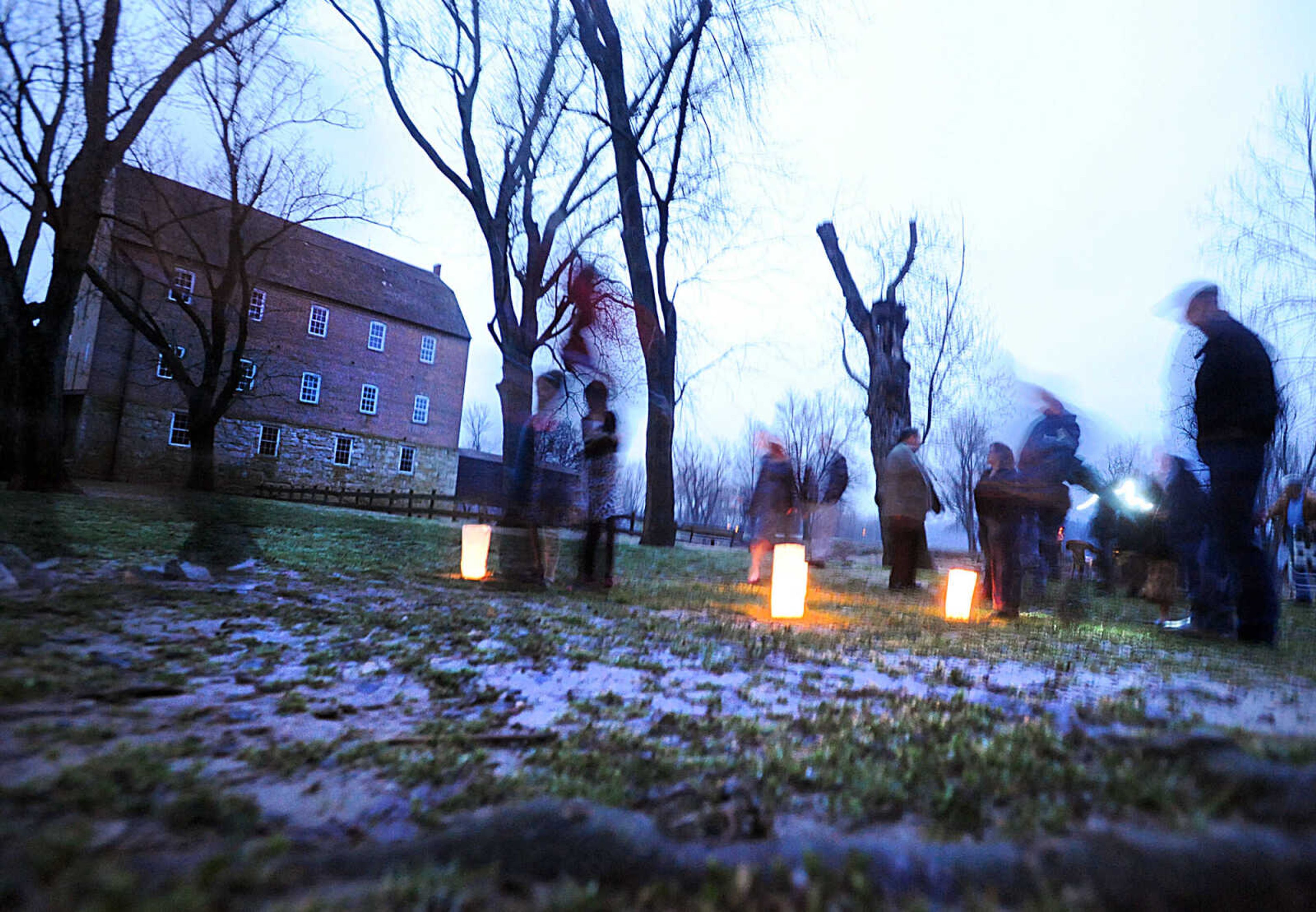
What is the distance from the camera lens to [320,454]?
32125mm

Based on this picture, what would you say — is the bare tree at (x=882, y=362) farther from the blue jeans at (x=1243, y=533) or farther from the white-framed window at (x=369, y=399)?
the white-framed window at (x=369, y=399)

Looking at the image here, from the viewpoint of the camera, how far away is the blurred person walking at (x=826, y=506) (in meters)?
10.5

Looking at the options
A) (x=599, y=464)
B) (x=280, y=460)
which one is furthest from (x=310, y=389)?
(x=599, y=464)

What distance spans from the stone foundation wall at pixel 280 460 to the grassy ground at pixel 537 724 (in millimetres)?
25622

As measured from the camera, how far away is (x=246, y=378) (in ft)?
71.5

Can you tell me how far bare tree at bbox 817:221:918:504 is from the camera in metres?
14.9

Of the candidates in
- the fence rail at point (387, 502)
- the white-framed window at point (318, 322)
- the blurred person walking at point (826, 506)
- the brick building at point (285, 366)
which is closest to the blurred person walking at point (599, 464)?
the blurred person walking at point (826, 506)

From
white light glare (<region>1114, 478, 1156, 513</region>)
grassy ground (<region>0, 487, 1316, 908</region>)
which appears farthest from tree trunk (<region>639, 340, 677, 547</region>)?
grassy ground (<region>0, 487, 1316, 908</region>)

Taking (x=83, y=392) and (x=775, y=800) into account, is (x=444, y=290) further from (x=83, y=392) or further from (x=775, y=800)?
(x=775, y=800)

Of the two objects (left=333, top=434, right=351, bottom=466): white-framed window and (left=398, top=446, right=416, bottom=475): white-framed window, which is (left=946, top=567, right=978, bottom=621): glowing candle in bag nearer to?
(left=333, top=434, right=351, bottom=466): white-framed window

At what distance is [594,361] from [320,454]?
29669mm

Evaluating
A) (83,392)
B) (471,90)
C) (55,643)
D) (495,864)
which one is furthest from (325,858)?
(83,392)

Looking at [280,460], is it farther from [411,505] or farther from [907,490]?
[907,490]

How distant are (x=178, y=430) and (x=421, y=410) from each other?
10863 mm
